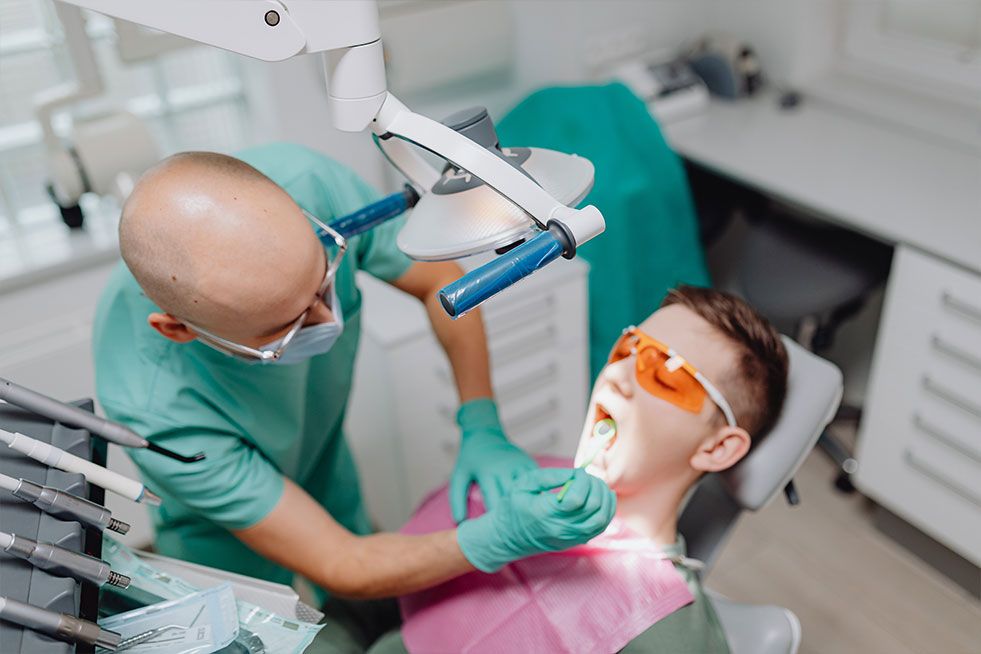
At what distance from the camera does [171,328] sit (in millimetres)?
1164

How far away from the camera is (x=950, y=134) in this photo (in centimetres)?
239

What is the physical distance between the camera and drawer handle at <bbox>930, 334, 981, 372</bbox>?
75.9 inches

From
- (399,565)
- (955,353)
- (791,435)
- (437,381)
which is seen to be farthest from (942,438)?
(399,565)

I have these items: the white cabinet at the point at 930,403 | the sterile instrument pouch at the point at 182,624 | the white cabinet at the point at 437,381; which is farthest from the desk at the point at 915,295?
the sterile instrument pouch at the point at 182,624

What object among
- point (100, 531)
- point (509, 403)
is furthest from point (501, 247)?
point (509, 403)

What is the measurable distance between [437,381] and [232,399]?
2.80 ft

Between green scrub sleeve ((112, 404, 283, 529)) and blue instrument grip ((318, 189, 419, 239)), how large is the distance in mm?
364

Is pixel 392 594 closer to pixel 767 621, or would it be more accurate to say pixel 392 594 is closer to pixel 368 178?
pixel 767 621

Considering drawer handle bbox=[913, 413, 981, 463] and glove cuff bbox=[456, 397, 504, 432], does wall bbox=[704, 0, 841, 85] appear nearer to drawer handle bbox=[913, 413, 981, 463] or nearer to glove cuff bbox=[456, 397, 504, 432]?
drawer handle bbox=[913, 413, 981, 463]

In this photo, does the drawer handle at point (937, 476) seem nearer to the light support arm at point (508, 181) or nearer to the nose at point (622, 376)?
the nose at point (622, 376)

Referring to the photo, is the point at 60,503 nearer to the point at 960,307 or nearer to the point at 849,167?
the point at 960,307

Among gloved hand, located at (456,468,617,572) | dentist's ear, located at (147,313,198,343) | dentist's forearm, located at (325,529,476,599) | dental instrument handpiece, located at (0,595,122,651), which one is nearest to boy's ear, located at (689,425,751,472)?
gloved hand, located at (456,468,617,572)

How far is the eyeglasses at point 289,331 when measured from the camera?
3.70 ft

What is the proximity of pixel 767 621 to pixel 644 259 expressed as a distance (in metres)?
1.31
